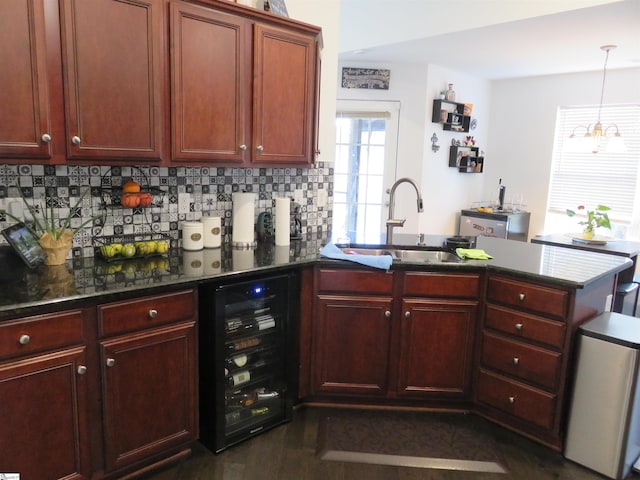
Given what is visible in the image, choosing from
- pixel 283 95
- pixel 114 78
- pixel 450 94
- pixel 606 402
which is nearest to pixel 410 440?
pixel 606 402

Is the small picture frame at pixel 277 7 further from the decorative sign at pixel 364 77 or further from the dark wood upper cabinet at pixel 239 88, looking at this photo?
the decorative sign at pixel 364 77

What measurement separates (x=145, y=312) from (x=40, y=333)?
0.39 metres

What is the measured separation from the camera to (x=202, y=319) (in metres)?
2.23

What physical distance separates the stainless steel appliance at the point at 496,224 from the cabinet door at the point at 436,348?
2.95 meters

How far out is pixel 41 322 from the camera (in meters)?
1.69

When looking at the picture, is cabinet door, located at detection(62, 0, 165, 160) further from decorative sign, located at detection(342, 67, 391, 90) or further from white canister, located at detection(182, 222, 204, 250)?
decorative sign, located at detection(342, 67, 391, 90)

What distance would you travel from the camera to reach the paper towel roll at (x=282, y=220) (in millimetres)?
2814

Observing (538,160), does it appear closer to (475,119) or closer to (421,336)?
(475,119)

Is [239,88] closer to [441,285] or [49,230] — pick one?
[49,230]

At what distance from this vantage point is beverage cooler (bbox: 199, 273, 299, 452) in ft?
7.30

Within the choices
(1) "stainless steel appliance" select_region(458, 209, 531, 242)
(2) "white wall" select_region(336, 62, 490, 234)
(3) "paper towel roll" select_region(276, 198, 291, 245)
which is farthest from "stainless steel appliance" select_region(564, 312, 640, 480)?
(1) "stainless steel appliance" select_region(458, 209, 531, 242)

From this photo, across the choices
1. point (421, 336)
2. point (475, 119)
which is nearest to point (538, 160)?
point (475, 119)

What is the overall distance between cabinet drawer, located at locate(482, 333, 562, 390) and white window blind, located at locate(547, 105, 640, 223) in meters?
3.35

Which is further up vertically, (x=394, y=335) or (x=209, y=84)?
(x=209, y=84)
